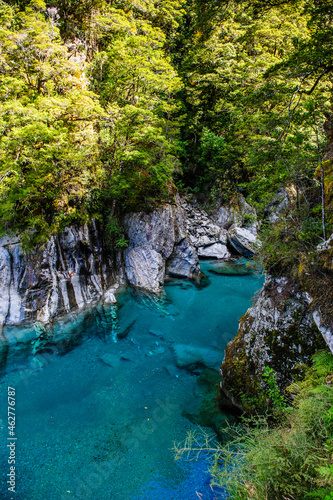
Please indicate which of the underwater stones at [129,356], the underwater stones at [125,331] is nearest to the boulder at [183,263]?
the underwater stones at [125,331]

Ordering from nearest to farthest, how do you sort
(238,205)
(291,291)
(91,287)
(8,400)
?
(291,291), (8,400), (91,287), (238,205)

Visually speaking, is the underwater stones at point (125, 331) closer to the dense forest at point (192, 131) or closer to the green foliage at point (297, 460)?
the dense forest at point (192, 131)

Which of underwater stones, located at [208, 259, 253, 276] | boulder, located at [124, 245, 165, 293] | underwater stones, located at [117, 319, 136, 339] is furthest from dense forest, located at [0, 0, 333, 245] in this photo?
underwater stones, located at [208, 259, 253, 276]

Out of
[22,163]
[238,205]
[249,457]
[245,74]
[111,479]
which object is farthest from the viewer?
[238,205]

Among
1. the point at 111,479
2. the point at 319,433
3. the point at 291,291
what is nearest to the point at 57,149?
the point at 291,291

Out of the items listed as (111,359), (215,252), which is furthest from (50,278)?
(215,252)

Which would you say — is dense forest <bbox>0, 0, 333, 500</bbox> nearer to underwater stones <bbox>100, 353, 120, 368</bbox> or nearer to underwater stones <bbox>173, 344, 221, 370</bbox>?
underwater stones <bbox>173, 344, 221, 370</bbox>

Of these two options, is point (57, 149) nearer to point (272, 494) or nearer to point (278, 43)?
point (272, 494)

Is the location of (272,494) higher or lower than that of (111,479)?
higher

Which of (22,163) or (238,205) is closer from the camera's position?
(22,163)
